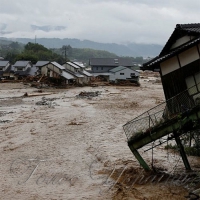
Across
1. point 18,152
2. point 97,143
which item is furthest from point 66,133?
point 18,152

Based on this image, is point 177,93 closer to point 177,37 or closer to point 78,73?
point 177,37

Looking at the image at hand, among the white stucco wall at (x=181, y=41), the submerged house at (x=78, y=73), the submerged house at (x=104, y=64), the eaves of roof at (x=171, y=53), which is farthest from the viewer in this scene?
the submerged house at (x=104, y=64)

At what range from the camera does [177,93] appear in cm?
1548

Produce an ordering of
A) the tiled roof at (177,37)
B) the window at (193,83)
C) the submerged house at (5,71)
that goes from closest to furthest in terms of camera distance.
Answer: the window at (193,83) < the tiled roof at (177,37) < the submerged house at (5,71)

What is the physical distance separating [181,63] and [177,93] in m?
1.48

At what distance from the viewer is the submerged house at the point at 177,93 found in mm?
14281

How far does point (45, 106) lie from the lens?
4275cm

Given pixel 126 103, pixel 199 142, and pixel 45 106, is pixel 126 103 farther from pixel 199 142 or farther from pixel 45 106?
pixel 199 142

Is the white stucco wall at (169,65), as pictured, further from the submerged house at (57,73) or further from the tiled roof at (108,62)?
the tiled roof at (108,62)

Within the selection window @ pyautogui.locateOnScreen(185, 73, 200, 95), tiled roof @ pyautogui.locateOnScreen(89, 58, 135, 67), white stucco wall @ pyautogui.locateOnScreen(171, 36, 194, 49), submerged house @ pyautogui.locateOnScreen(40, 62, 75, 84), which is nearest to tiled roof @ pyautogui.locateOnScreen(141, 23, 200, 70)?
white stucco wall @ pyautogui.locateOnScreen(171, 36, 194, 49)

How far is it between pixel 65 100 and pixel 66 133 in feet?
67.8

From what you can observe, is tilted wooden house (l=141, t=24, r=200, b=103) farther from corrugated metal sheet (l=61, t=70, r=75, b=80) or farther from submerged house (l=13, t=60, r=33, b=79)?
submerged house (l=13, t=60, r=33, b=79)

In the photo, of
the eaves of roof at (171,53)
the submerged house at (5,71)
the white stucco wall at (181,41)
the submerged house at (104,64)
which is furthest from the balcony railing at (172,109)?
the submerged house at (104,64)

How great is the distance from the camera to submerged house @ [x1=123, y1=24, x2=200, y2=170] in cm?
1428
